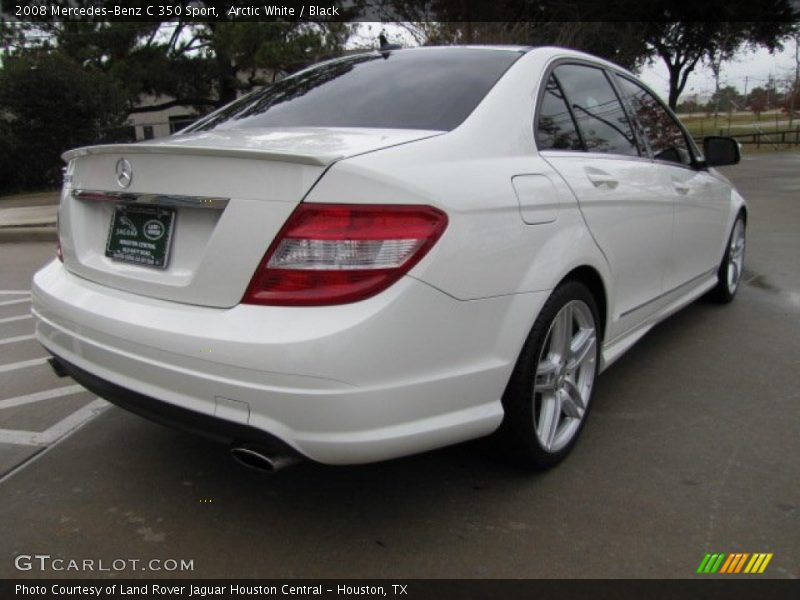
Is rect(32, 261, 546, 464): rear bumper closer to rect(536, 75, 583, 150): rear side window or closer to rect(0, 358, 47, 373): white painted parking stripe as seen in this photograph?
rect(536, 75, 583, 150): rear side window

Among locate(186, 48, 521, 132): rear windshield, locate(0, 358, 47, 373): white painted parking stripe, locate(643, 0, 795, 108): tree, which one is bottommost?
locate(0, 358, 47, 373): white painted parking stripe

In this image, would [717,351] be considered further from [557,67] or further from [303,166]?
[303,166]

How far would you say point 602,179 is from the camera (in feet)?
9.37

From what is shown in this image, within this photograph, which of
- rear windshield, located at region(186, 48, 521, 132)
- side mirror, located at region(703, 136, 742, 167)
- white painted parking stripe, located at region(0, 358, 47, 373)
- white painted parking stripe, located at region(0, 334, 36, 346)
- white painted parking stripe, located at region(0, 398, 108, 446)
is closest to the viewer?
rear windshield, located at region(186, 48, 521, 132)

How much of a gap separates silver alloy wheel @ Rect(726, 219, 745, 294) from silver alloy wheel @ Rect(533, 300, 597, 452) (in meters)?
2.61

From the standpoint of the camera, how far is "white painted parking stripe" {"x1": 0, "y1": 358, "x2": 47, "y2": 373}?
4176mm

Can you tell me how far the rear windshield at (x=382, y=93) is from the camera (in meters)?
2.53

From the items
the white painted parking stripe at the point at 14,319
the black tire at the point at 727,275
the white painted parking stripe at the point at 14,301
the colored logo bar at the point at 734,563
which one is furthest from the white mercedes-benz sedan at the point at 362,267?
the white painted parking stripe at the point at 14,301

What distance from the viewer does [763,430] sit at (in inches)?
119

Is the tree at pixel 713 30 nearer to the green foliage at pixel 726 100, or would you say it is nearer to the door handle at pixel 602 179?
the green foliage at pixel 726 100

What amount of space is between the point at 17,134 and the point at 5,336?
16470mm

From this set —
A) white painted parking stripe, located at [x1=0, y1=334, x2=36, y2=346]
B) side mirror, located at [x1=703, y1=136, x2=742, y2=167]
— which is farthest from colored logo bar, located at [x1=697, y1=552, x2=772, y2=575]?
white painted parking stripe, located at [x1=0, y1=334, x2=36, y2=346]

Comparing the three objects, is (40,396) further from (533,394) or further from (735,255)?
(735,255)

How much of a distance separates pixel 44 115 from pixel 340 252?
1966cm
